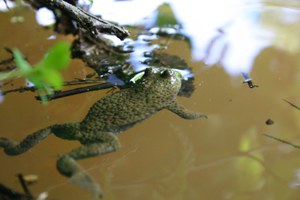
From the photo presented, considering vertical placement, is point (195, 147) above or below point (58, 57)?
below

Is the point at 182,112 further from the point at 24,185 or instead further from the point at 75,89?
the point at 24,185

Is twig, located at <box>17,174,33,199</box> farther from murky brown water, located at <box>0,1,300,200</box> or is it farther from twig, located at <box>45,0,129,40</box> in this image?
twig, located at <box>45,0,129,40</box>

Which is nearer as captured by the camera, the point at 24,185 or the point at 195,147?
the point at 24,185

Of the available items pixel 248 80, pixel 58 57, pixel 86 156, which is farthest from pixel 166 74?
pixel 58 57

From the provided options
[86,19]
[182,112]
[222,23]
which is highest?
[86,19]

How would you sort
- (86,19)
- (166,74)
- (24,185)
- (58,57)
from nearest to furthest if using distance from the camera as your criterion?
(58,57) → (24,185) → (86,19) → (166,74)

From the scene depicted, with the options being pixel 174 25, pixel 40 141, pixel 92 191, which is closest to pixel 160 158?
pixel 92 191

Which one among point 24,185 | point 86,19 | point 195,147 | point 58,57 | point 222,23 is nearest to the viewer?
point 58,57

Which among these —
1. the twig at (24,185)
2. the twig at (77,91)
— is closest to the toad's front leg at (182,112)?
the twig at (77,91)
